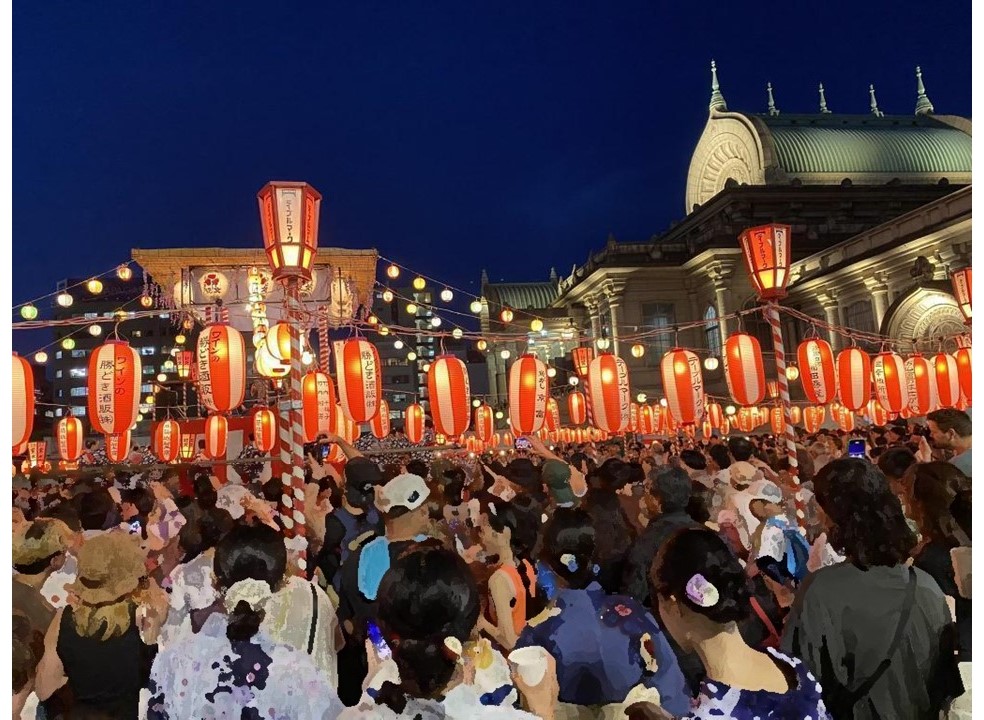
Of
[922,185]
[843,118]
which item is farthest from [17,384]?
[843,118]

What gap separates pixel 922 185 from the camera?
1457 inches

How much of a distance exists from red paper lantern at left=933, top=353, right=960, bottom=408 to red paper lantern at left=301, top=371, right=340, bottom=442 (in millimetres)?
13019

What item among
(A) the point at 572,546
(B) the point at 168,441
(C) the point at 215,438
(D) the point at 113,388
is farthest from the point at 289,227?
(B) the point at 168,441

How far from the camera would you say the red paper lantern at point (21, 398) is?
7.50m

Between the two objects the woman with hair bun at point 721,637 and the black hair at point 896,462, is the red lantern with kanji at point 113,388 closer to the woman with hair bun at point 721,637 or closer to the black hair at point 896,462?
the woman with hair bun at point 721,637

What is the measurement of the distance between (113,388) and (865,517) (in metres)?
8.85

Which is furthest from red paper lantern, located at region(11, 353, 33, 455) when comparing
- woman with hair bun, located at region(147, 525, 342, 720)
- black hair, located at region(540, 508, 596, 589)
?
black hair, located at region(540, 508, 596, 589)

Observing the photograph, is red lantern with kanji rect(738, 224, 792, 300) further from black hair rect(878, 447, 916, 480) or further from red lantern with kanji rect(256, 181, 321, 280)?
red lantern with kanji rect(256, 181, 321, 280)

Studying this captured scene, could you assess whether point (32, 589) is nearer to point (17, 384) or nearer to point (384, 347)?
point (17, 384)

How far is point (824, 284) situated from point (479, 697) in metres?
29.0

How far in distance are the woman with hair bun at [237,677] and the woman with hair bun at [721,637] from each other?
1448 millimetres

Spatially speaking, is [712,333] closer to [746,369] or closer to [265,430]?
[265,430]

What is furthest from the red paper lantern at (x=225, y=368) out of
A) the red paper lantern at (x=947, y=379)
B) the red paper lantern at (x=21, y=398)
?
the red paper lantern at (x=947, y=379)

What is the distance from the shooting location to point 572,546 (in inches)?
140
